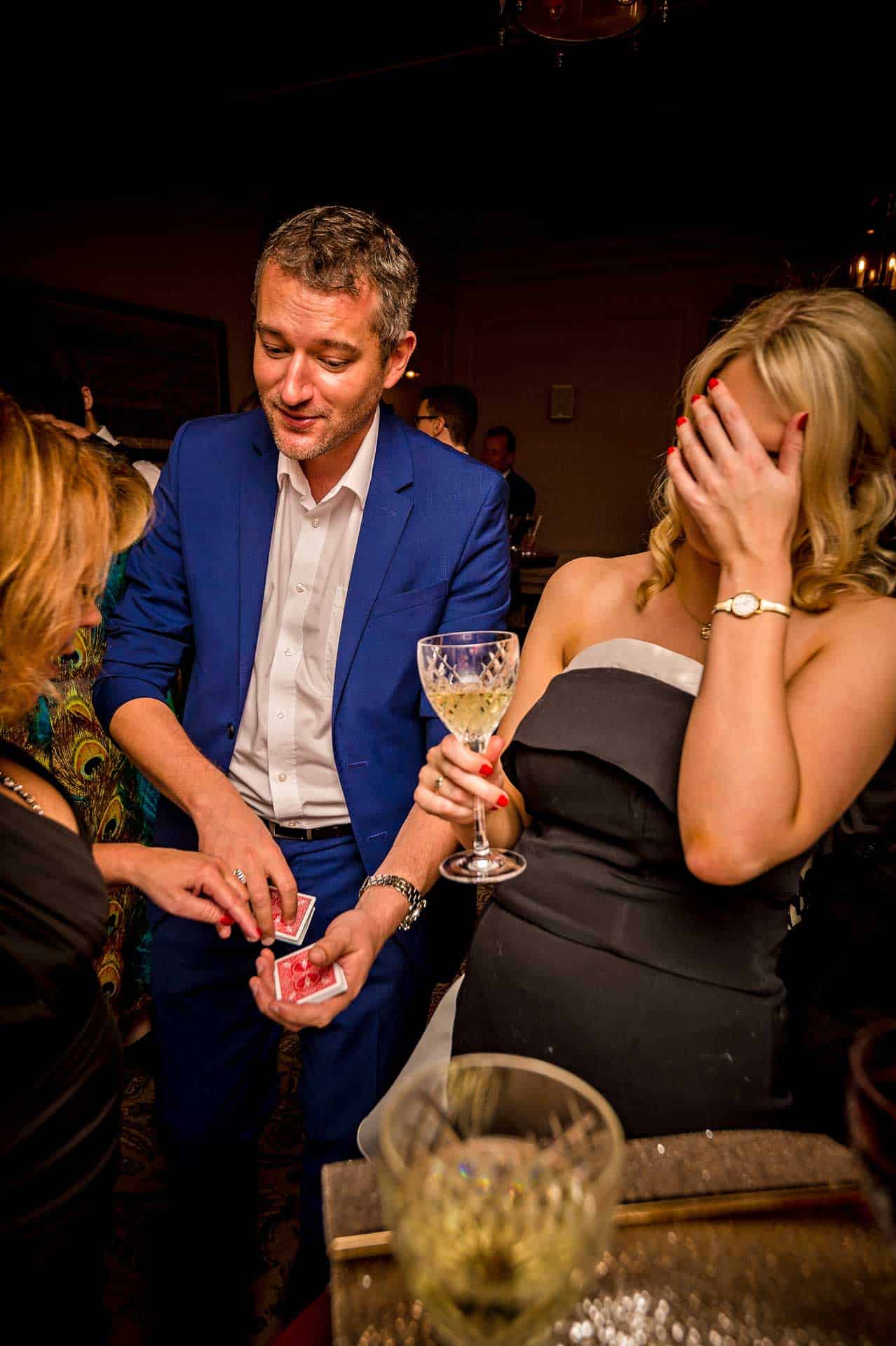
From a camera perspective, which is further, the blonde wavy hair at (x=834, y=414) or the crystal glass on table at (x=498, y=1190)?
the blonde wavy hair at (x=834, y=414)

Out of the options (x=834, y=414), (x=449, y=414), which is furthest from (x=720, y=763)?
(x=449, y=414)

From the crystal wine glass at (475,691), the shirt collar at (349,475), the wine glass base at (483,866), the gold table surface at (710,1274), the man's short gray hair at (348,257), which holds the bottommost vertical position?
the gold table surface at (710,1274)

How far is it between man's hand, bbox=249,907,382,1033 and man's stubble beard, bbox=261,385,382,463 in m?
0.91

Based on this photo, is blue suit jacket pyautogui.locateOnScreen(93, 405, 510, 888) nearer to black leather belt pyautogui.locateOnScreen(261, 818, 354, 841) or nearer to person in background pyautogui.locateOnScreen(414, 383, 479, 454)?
black leather belt pyautogui.locateOnScreen(261, 818, 354, 841)

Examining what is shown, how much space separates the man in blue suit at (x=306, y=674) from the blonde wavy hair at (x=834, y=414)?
675 mm

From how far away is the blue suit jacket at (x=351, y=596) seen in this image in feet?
5.94

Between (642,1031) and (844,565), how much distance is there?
787 mm

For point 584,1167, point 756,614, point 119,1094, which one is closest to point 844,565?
point 756,614

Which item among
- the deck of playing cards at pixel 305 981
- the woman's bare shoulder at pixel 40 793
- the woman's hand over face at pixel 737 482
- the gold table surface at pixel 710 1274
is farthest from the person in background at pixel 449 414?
the gold table surface at pixel 710 1274

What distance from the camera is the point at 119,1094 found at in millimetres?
1284

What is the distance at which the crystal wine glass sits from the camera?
1237 mm

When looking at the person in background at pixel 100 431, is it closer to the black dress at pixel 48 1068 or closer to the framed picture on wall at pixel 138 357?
the framed picture on wall at pixel 138 357

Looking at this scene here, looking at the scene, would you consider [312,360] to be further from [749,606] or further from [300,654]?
[749,606]

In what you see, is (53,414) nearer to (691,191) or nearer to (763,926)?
(763,926)
